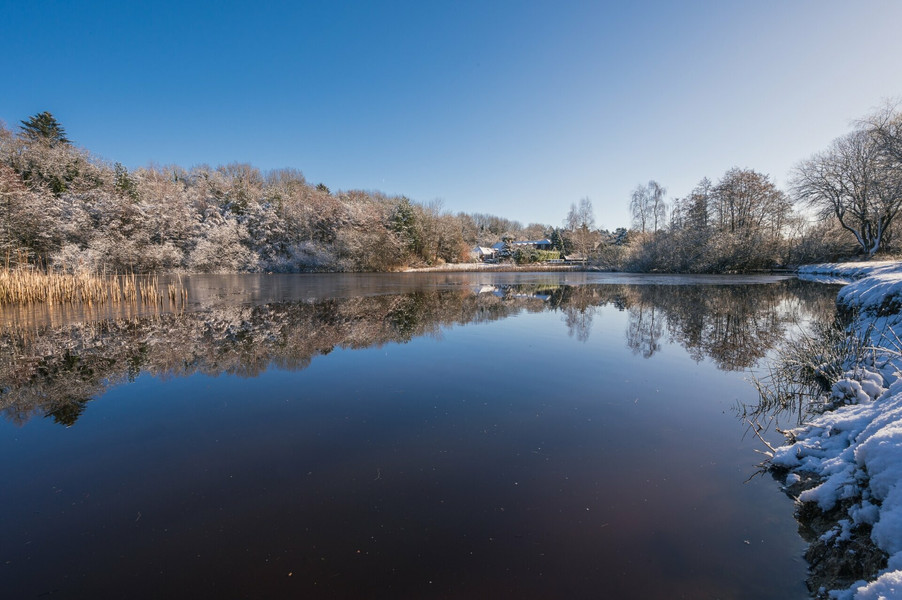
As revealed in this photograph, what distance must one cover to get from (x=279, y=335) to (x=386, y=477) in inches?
300

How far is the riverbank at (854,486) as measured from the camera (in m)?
2.13

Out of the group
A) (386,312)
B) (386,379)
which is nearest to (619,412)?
(386,379)

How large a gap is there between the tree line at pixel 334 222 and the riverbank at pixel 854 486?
22.0 m

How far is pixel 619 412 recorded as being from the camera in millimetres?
5148

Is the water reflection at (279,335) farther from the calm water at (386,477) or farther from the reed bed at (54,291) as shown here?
the reed bed at (54,291)

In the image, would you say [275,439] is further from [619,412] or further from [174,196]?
[174,196]

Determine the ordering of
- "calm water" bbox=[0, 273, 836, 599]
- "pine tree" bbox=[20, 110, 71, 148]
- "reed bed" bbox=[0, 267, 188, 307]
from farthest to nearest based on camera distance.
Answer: "pine tree" bbox=[20, 110, 71, 148], "reed bed" bbox=[0, 267, 188, 307], "calm water" bbox=[0, 273, 836, 599]

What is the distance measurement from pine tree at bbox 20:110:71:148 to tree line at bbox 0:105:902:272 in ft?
0.58

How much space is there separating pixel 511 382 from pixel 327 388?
303cm

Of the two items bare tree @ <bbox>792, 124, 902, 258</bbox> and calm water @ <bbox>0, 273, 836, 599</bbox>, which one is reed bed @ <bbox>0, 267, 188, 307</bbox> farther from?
bare tree @ <bbox>792, 124, 902, 258</bbox>

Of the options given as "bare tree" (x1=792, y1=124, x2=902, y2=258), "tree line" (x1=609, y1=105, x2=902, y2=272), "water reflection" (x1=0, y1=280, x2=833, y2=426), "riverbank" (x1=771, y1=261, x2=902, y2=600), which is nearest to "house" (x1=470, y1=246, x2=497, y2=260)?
"tree line" (x1=609, y1=105, x2=902, y2=272)

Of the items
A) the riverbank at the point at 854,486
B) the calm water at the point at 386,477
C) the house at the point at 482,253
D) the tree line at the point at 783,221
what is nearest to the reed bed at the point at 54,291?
the calm water at the point at 386,477

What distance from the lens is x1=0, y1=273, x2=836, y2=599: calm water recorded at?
248 cm

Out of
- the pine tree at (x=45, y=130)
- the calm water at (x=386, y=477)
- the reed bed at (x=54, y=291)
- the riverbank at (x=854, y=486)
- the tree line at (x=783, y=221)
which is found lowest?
the calm water at (x=386, y=477)
